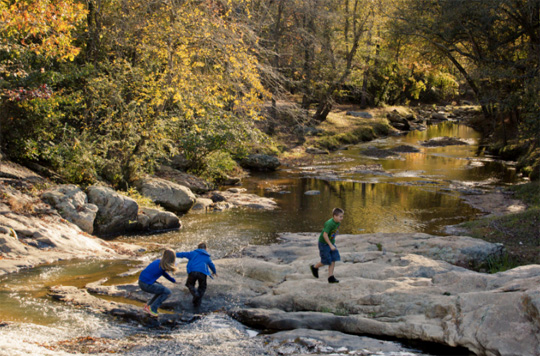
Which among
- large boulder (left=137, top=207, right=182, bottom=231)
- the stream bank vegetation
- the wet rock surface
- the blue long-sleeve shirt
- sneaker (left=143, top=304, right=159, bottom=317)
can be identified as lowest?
large boulder (left=137, top=207, right=182, bottom=231)

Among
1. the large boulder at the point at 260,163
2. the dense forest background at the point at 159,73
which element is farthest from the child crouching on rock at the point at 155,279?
the large boulder at the point at 260,163

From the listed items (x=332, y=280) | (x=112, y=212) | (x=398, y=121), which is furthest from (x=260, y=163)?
(x=398, y=121)

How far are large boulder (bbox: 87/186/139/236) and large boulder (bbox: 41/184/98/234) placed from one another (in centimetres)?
49

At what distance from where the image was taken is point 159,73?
1762cm

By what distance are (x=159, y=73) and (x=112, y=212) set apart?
5.88m

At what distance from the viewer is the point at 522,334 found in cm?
621

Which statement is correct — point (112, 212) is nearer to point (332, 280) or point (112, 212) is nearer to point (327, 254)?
point (327, 254)

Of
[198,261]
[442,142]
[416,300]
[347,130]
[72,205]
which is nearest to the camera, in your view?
[416,300]

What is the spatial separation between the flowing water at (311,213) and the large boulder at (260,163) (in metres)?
0.65

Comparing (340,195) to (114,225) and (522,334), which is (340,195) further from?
(522,334)

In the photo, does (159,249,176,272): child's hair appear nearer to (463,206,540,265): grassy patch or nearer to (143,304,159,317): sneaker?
(143,304,159,317): sneaker

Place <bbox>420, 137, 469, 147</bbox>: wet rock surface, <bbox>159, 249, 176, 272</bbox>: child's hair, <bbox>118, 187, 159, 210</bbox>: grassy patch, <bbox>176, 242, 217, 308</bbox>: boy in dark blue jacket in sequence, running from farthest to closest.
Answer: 1. <bbox>420, 137, 469, 147</bbox>: wet rock surface
2. <bbox>118, 187, 159, 210</bbox>: grassy patch
3. <bbox>176, 242, 217, 308</bbox>: boy in dark blue jacket
4. <bbox>159, 249, 176, 272</bbox>: child's hair

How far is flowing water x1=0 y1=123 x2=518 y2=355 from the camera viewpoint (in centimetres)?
773

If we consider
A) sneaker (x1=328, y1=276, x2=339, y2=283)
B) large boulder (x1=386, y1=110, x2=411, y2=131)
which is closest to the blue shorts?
sneaker (x1=328, y1=276, x2=339, y2=283)
